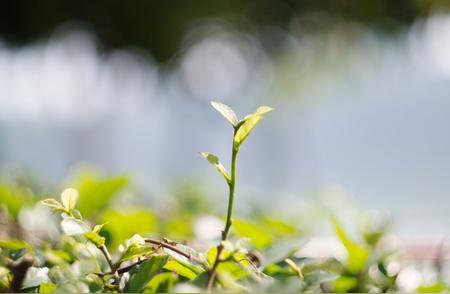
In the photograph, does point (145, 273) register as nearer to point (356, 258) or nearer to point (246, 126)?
point (246, 126)

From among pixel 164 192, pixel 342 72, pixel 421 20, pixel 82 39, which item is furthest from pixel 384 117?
pixel 164 192

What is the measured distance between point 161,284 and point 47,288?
0.13 feet

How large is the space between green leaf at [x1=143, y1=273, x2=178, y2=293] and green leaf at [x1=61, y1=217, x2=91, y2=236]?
0.10 ft

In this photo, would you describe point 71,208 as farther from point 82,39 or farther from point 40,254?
point 82,39

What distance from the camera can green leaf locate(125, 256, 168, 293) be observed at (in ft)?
0.72

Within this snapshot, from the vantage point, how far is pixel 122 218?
1.43 feet

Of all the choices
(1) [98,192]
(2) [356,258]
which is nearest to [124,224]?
(1) [98,192]

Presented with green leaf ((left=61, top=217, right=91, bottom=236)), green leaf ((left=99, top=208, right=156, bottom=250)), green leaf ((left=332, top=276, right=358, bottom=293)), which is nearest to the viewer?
green leaf ((left=61, top=217, right=91, bottom=236))

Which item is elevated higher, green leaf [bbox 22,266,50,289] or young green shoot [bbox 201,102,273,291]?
young green shoot [bbox 201,102,273,291]

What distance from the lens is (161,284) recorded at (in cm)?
22

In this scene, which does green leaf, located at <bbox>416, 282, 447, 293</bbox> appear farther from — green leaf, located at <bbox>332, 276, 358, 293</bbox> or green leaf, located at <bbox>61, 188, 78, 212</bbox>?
green leaf, located at <bbox>61, 188, 78, 212</bbox>

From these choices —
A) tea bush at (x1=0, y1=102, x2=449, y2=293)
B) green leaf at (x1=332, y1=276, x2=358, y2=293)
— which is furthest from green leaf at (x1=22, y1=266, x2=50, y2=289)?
green leaf at (x1=332, y1=276, x2=358, y2=293)

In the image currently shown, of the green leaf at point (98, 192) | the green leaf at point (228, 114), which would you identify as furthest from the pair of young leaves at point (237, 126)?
the green leaf at point (98, 192)

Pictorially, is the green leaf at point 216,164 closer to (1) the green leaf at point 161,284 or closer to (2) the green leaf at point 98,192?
(1) the green leaf at point 161,284
